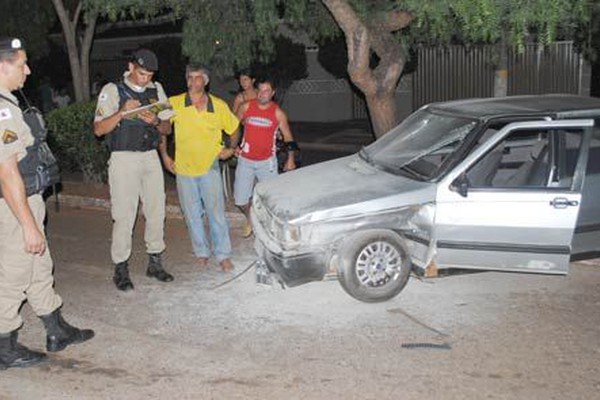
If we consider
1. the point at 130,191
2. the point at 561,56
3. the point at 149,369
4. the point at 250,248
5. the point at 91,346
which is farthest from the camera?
the point at 561,56

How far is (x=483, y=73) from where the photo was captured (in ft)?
71.0

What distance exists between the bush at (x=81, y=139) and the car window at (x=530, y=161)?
623 cm

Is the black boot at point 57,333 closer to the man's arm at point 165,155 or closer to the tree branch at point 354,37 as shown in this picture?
the man's arm at point 165,155

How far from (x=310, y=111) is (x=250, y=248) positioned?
16.6 meters

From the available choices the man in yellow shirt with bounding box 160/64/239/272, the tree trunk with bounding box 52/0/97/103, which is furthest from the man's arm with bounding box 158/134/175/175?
the tree trunk with bounding box 52/0/97/103

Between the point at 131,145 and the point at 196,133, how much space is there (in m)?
0.66

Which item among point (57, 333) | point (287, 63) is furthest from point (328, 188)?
point (287, 63)

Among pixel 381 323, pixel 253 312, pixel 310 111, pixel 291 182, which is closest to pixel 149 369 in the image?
pixel 253 312

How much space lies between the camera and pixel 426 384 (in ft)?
15.5

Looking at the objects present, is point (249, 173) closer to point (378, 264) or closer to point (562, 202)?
point (378, 264)

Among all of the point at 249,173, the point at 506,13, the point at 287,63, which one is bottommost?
the point at 287,63

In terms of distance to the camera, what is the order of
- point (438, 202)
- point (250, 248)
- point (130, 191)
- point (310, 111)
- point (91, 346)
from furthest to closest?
point (310, 111)
point (250, 248)
point (130, 191)
point (438, 202)
point (91, 346)

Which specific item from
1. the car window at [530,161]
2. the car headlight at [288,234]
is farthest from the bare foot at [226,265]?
the car window at [530,161]

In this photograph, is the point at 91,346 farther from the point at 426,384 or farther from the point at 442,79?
the point at 442,79
